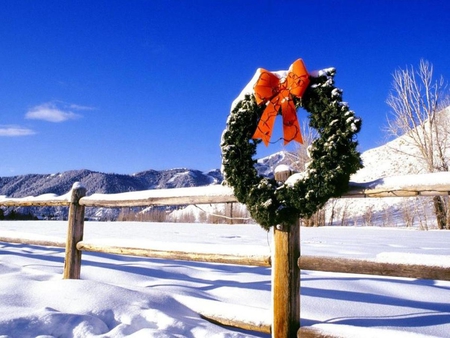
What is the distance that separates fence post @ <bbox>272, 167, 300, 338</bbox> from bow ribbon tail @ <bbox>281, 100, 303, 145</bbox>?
27.0 inches

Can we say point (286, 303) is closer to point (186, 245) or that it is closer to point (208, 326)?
point (208, 326)

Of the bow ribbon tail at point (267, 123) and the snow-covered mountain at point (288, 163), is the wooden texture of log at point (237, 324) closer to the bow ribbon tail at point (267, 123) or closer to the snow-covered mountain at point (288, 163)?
the snow-covered mountain at point (288, 163)

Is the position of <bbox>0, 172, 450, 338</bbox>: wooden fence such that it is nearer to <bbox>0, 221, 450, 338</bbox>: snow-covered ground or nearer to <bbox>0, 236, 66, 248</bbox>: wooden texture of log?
<bbox>0, 221, 450, 338</bbox>: snow-covered ground

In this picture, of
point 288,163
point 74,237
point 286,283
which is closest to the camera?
point 286,283

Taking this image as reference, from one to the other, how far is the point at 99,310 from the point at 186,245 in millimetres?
866

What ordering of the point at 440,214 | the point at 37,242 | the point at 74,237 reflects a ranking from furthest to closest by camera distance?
the point at 440,214 → the point at 37,242 → the point at 74,237

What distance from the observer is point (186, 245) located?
3.24m

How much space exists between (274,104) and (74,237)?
259 cm

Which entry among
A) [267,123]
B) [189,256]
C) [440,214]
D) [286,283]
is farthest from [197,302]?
[440,214]

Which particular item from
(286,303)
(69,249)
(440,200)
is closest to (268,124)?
(286,303)

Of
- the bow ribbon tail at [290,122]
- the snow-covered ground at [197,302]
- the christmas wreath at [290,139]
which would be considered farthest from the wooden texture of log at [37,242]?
the bow ribbon tail at [290,122]

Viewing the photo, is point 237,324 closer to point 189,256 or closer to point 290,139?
point 189,256

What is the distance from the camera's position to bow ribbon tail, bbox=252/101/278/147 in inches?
112

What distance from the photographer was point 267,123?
284 centimetres
